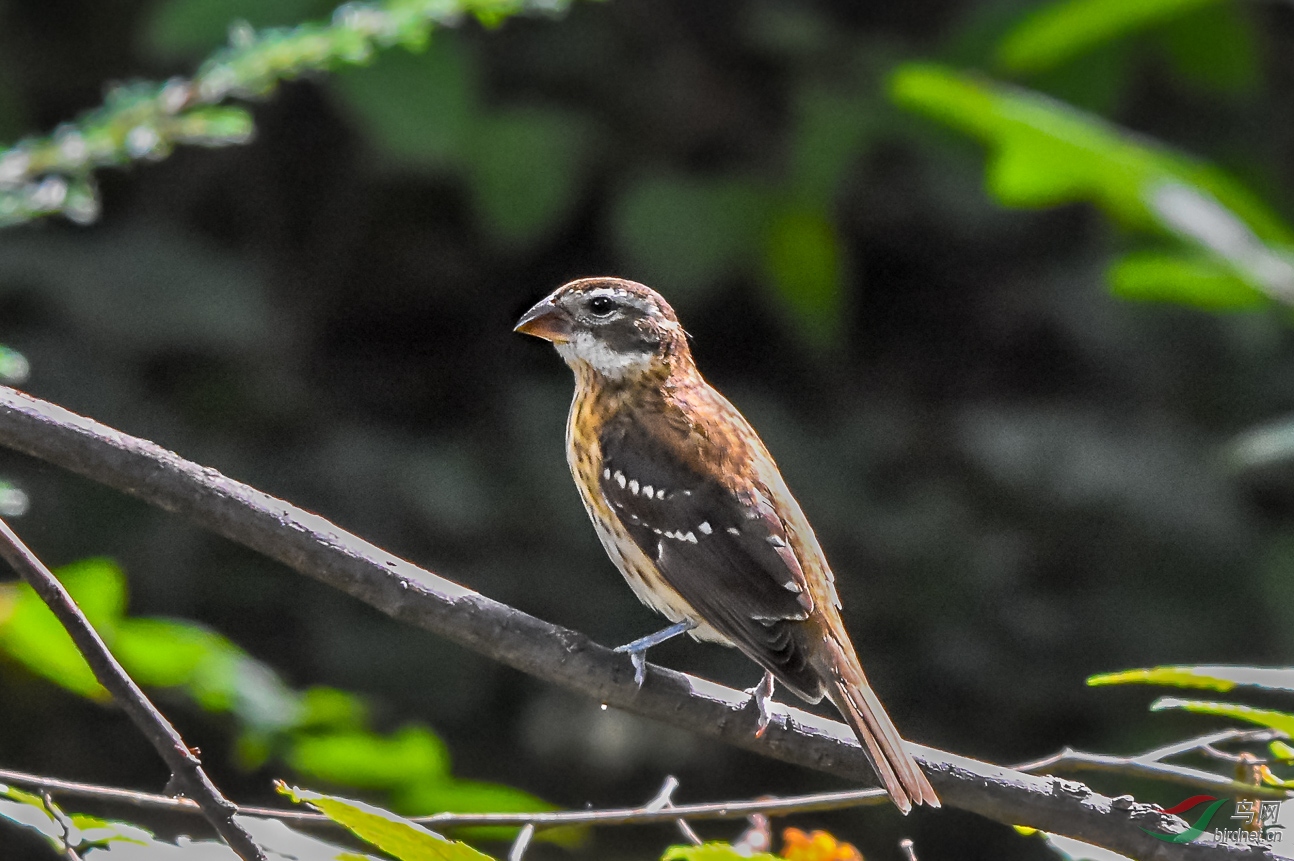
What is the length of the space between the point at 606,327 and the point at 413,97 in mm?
1775

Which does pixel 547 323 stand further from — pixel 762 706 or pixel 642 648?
pixel 762 706

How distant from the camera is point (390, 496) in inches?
195

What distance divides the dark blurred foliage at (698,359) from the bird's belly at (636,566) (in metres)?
1.92

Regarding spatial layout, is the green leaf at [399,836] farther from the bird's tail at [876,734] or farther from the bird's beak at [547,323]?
the bird's beak at [547,323]

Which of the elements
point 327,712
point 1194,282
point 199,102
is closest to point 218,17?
point 199,102

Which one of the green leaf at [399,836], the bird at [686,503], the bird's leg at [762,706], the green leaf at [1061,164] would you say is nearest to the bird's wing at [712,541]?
the bird at [686,503]

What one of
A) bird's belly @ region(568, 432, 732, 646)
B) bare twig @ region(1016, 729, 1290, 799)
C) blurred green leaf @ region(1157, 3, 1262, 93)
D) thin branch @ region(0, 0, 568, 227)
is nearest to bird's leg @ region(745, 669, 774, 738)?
bare twig @ region(1016, 729, 1290, 799)

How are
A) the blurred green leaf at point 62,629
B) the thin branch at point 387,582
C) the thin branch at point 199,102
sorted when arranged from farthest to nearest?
the thin branch at point 199,102 → the blurred green leaf at point 62,629 → the thin branch at point 387,582

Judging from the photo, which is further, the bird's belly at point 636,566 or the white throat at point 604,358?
the white throat at point 604,358

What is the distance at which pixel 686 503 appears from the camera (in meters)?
2.84

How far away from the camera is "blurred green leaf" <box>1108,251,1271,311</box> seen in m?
1.91

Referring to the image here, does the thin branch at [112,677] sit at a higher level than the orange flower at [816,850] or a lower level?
lower

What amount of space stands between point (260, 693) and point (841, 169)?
9.92 feet

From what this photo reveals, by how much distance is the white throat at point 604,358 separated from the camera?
3.17m
